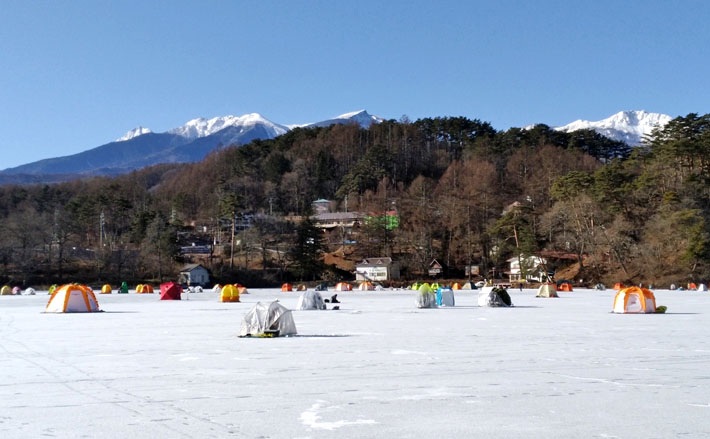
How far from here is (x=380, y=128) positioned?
140m

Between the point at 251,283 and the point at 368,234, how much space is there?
18.8 m

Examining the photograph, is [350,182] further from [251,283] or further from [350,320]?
[350,320]

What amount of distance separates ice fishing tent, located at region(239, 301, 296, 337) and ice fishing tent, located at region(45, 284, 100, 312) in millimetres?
14128

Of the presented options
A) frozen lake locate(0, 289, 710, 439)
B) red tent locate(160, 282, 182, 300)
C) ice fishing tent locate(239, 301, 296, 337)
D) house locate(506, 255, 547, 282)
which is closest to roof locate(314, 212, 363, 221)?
house locate(506, 255, 547, 282)

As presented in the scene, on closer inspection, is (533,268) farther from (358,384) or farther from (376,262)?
(358,384)

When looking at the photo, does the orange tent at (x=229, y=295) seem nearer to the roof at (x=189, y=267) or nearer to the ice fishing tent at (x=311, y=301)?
the ice fishing tent at (x=311, y=301)

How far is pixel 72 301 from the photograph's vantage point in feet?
91.0

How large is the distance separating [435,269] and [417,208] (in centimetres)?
1155

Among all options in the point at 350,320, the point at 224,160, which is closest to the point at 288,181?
the point at 224,160

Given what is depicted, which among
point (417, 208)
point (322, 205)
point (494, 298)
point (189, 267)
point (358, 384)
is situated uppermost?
point (322, 205)

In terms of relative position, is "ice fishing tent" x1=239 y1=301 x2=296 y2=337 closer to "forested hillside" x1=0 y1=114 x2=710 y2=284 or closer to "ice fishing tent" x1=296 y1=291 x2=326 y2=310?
"ice fishing tent" x1=296 y1=291 x2=326 y2=310

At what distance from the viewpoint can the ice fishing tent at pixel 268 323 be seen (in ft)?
52.9

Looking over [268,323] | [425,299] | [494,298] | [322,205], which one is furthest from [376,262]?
[268,323]

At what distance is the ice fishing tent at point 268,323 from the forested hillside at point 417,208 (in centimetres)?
5499
